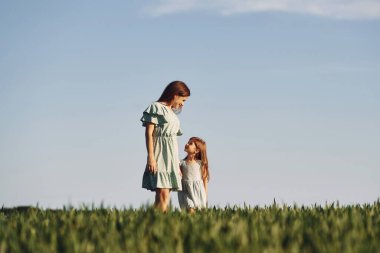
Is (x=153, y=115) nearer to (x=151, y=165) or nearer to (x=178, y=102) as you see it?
(x=178, y=102)

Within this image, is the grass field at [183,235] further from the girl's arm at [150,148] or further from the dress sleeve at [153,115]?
the dress sleeve at [153,115]

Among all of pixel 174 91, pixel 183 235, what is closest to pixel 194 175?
pixel 174 91

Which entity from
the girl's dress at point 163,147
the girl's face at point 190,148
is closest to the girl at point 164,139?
the girl's dress at point 163,147

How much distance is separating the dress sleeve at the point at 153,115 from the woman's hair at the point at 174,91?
26cm

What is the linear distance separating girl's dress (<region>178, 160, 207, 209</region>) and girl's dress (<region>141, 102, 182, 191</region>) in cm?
196

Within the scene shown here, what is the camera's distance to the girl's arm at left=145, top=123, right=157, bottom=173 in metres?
9.45

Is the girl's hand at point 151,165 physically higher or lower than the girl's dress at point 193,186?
lower

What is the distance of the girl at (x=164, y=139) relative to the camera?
9656 millimetres

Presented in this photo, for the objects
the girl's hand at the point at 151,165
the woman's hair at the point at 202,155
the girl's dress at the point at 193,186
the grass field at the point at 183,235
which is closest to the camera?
the grass field at the point at 183,235

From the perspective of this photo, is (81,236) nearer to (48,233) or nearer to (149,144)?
(48,233)

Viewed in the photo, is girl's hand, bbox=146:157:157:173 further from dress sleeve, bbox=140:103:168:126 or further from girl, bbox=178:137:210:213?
girl, bbox=178:137:210:213

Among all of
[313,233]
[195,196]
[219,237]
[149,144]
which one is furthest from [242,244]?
[195,196]

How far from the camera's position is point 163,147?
9836 mm

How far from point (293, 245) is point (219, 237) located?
691mm
